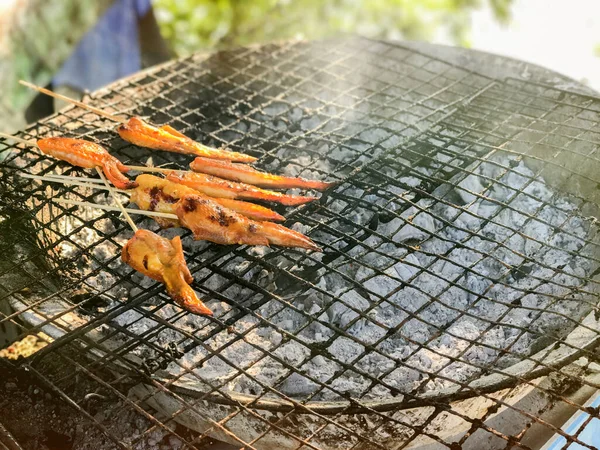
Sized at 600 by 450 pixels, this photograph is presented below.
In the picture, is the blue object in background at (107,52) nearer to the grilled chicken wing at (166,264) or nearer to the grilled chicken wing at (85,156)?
the grilled chicken wing at (85,156)

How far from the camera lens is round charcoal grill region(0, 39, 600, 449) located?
2562mm

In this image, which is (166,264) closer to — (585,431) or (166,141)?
(166,141)

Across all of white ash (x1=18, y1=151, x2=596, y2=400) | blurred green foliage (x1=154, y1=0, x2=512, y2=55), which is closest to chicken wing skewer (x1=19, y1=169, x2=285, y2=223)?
white ash (x1=18, y1=151, x2=596, y2=400)

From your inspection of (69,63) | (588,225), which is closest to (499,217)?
(588,225)

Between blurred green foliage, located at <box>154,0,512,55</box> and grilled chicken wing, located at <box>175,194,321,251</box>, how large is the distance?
6.01 metres

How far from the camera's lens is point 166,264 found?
9.59ft

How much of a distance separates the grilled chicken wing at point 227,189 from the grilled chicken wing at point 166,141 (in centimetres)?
39

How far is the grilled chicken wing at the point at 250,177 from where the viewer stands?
346cm

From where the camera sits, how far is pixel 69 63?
6.36m

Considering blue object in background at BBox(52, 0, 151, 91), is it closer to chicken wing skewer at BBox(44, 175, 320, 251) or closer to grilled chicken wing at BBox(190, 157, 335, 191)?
grilled chicken wing at BBox(190, 157, 335, 191)

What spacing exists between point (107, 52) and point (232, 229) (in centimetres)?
454

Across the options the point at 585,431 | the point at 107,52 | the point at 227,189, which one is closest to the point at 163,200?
the point at 227,189

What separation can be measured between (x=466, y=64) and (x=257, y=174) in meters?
2.51

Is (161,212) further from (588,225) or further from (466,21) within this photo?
(466,21)
